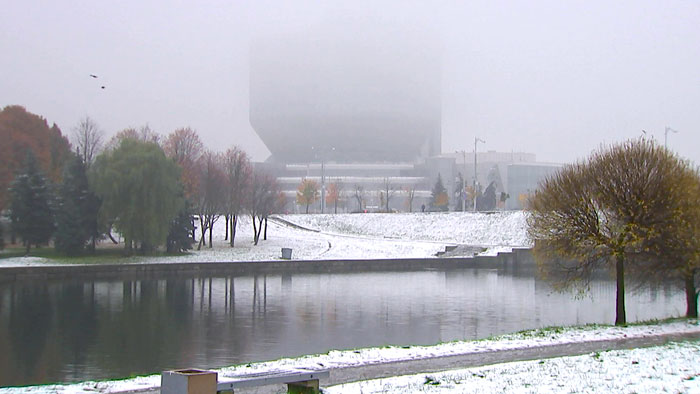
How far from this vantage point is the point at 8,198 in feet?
153

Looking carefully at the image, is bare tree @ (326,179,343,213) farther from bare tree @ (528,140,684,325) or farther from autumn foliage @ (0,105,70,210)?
bare tree @ (528,140,684,325)

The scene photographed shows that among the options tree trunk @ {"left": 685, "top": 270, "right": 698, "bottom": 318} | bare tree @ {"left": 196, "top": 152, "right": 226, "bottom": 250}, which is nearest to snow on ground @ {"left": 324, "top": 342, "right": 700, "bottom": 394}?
tree trunk @ {"left": 685, "top": 270, "right": 698, "bottom": 318}

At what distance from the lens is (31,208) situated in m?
43.3

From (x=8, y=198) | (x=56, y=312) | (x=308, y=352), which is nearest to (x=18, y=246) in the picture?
(x=8, y=198)

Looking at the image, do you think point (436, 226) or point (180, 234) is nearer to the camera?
point (180, 234)

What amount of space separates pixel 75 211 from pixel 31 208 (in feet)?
7.92

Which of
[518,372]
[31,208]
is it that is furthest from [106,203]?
[518,372]

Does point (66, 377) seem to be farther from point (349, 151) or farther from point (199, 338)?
Result: point (349, 151)

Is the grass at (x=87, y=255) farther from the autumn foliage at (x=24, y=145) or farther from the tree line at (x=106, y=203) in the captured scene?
the autumn foliage at (x=24, y=145)

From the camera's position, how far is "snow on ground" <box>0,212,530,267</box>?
48250mm

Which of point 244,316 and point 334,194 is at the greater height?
point 334,194

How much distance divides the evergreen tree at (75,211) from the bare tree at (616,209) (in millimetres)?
28015

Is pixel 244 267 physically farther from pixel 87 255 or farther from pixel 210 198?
pixel 210 198

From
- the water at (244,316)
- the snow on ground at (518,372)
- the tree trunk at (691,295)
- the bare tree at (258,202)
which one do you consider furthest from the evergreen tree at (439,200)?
the snow on ground at (518,372)
